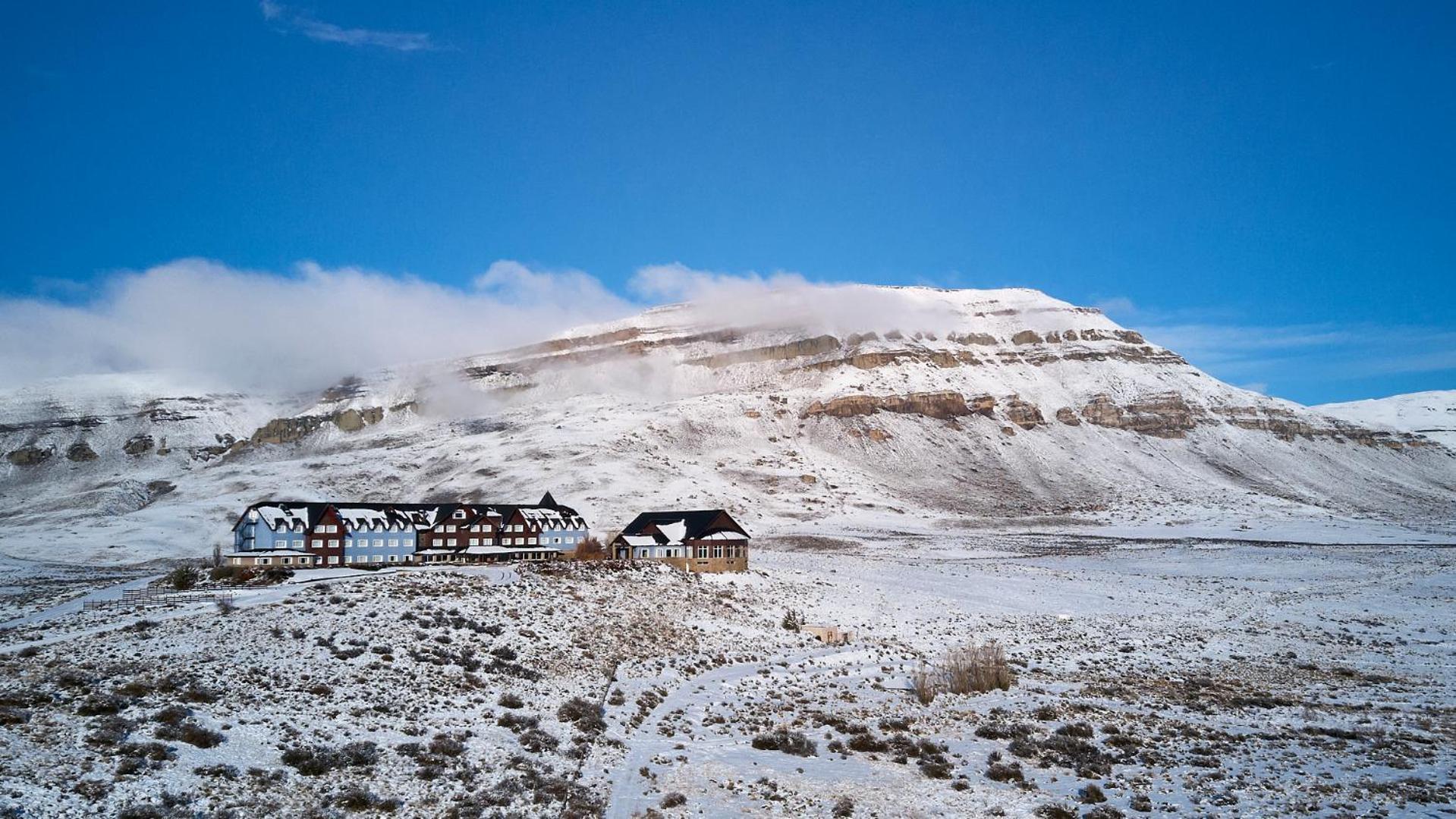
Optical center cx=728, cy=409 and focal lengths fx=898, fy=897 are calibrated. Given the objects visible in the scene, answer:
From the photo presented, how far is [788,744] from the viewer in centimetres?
2466

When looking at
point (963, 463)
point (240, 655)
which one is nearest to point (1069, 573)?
point (240, 655)

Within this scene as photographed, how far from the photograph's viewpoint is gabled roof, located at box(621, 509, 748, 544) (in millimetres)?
65188

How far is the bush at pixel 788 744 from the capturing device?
24234mm

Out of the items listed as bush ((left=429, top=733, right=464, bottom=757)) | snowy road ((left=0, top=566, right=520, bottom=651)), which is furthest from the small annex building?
bush ((left=429, top=733, right=464, bottom=757))

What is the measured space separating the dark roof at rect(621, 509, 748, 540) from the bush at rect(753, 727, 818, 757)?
125 ft

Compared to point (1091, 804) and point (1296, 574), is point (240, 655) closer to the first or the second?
point (1091, 804)

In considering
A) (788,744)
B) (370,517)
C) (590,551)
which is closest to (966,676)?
(788,744)

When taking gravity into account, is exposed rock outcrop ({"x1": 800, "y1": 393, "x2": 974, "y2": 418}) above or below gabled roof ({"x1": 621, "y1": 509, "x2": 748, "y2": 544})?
above

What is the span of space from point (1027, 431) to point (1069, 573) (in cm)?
10833

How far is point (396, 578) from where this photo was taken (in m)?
44.1

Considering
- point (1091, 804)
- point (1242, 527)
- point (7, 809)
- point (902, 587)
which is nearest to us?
point (7, 809)

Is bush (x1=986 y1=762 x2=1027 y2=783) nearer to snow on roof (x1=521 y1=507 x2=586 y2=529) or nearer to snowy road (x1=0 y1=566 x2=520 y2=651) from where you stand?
snowy road (x1=0 y1=566 x2=520 y2=651)

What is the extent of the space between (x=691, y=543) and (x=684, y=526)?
9.22ft

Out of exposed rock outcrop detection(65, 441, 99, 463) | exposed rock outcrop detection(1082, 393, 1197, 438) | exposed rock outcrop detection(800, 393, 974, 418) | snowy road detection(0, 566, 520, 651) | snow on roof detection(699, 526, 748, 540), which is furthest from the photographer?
exposed rock outcrop detection(65, 441, 99, 463)
